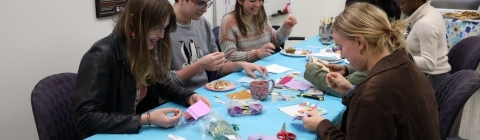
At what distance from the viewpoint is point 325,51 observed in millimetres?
2912

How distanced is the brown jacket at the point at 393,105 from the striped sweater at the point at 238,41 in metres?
1.35

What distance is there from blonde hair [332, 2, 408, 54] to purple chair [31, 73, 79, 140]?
118 centimetres

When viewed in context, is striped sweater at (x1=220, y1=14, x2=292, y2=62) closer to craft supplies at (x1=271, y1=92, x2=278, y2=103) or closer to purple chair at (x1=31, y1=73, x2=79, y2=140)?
craft supplies at (x1=271, y1=92, x2=278, y2=103)

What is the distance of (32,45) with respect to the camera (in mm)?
2096

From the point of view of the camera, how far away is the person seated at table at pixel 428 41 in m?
2.37

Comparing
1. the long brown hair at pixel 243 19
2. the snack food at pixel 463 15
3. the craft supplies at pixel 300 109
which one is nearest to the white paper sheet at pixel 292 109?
the craft supplies at pixel 300 109

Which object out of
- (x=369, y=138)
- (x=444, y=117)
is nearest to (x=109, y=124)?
(x=369, y=138)

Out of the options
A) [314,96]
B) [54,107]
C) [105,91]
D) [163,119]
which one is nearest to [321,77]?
[314,96]

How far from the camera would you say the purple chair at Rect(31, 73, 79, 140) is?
153 cm

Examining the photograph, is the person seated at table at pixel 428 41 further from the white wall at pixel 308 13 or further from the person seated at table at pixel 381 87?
the white wall at pixel 308 13

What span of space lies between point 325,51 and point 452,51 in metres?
0.90

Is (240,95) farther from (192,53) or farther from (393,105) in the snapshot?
(393,105)

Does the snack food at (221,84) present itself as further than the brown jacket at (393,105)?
Yes

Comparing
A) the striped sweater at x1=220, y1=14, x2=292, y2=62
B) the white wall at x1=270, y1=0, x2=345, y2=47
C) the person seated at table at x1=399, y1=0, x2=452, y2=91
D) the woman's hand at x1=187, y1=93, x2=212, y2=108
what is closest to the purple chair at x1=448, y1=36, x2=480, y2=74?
the person seated at table at x1=399, y1=0, x2=452, y2=91
